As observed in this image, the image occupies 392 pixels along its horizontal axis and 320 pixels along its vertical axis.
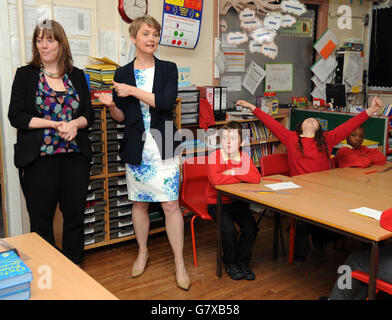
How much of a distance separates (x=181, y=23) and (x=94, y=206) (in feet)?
5.90

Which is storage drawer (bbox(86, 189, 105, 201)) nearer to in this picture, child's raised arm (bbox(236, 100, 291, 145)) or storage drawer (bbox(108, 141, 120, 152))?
storage drawer (bbox(108, 141, 120, 152))

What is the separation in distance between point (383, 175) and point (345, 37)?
3.12m

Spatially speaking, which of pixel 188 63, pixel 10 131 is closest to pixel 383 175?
pixel 188 63

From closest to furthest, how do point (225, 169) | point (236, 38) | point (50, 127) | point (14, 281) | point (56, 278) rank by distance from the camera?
point (14, 281)
point (56, 278)
point (50, 127)
point (225, 169)
point (236, 38)

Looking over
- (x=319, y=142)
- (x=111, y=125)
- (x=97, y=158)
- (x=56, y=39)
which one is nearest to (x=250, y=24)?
(x=319, y=142)

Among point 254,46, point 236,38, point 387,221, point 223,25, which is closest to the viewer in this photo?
point 387,221

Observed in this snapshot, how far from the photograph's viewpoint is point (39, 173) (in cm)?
252

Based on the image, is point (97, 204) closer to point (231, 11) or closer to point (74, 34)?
point (74, 34)

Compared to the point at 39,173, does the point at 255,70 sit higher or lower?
higher

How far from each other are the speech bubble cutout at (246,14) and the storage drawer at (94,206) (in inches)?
95.1

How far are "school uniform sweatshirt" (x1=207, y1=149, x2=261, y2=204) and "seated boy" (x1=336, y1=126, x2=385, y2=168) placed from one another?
34.8 inches

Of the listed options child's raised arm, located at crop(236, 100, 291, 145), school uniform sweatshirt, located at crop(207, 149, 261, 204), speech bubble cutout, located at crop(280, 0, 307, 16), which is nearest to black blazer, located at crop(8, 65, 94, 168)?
school uniform sweatshirt, located at crop(207, 149, 261, 204)

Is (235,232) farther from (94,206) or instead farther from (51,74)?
(51,74)

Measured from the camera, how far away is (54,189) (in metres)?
2.59
